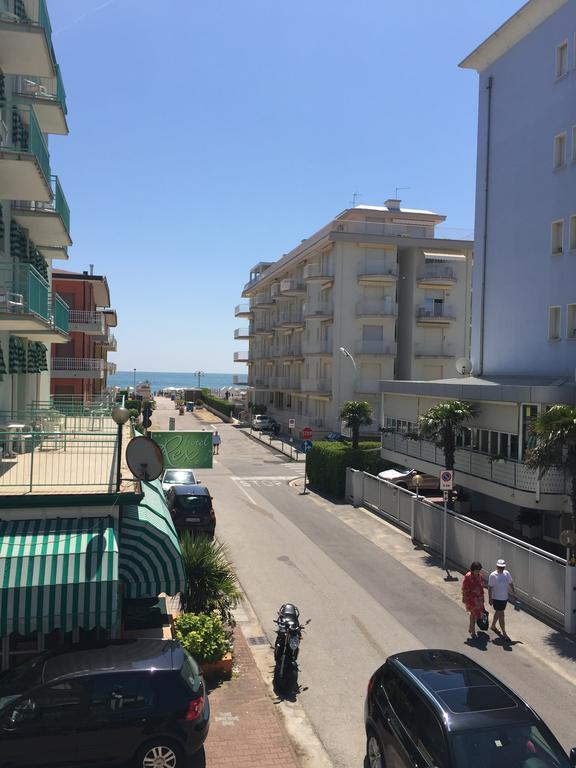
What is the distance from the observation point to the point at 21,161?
1267cm

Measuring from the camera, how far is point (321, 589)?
16047 mm

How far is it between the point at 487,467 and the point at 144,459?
14212 millimetres

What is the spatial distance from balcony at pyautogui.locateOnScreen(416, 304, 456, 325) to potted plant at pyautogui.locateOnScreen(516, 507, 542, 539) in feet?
99.6

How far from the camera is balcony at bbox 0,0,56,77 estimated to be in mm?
13156

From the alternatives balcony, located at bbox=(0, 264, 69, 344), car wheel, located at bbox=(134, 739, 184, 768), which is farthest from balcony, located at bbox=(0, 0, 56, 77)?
car wheel, located at bbox=(134, 739, 184, 768)

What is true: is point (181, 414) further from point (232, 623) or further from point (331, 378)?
point (232, 623)

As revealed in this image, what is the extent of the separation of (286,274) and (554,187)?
1669 inches

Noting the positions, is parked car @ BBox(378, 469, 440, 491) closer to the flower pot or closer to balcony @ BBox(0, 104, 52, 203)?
the flower pot

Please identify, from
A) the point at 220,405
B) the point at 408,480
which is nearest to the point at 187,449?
the point at 408,480

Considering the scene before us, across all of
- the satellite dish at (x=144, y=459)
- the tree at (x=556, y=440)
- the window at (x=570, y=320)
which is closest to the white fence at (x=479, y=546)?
the tree at (x=556, y=440)

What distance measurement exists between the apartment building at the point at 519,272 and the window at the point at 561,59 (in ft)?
0.12

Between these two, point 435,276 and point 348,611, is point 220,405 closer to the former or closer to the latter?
point 435,276

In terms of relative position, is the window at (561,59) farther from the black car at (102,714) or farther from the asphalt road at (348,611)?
the black car at (102,714)

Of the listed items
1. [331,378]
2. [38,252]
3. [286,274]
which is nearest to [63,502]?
[38,252]
